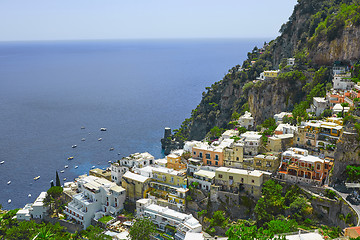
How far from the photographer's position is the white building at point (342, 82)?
2319 inches

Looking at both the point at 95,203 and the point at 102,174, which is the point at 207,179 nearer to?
the point at 95,203

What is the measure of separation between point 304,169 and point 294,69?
1401 inches

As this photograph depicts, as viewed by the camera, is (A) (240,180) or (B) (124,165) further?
(B) (124,165)

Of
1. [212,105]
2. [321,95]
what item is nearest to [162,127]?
[212,105]

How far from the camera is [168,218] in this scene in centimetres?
4431

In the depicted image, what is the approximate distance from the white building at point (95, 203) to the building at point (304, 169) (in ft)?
78.7

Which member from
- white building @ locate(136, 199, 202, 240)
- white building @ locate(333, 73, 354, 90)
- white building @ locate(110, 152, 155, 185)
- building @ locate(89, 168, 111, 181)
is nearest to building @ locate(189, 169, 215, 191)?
white building @ locate(136, 199, 202, 240)

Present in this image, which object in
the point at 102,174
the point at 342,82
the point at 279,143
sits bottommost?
the point at 102,174

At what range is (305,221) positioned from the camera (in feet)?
128

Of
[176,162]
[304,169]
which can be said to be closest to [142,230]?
[176,162]

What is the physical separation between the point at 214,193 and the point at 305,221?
38.5ft

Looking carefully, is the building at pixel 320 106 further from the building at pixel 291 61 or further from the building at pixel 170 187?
the building at pixel 170 187

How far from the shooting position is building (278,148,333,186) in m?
41.8

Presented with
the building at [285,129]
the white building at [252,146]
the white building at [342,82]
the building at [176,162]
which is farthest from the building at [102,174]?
the white building at [342,82]
